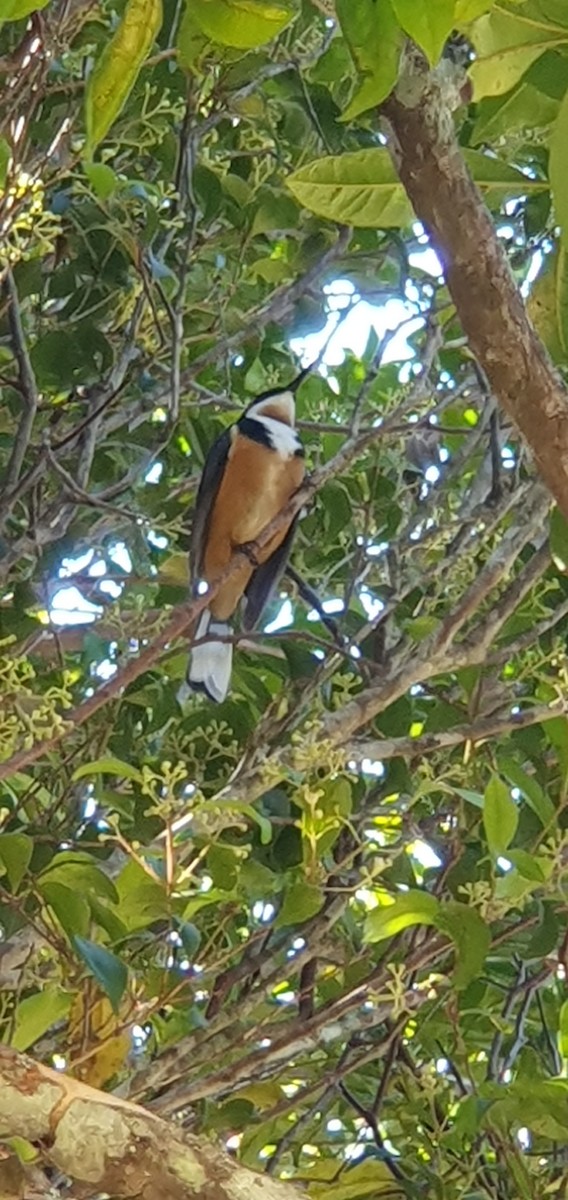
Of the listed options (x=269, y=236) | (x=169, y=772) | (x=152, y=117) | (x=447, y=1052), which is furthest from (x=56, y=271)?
(x=447, y=1052)

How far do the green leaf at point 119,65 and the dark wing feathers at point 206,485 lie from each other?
1611 mm

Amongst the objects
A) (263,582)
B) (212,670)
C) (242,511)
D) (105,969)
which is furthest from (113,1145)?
(242,511)

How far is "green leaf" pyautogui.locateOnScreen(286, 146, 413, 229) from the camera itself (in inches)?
39.5

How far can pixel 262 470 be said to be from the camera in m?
3.13

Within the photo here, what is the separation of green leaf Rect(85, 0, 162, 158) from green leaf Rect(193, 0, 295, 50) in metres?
0.04

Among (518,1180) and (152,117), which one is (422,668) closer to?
(518,1180)

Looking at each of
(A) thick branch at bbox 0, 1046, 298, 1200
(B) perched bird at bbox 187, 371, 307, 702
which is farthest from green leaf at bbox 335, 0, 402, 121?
(B) perched bird at bbox 187, 371, 307, 702

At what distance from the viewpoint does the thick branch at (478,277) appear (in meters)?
0.87

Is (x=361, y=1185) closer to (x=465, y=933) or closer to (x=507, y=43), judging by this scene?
(x=465, y=933)

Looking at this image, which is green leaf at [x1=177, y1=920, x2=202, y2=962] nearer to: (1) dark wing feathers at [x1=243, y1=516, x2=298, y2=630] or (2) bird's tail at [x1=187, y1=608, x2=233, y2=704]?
(2) bird's tail at [x1=187, y1=608, x2=233, y2=704]

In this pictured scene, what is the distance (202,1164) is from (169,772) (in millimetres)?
501

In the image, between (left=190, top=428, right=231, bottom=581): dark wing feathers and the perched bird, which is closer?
the perched bird

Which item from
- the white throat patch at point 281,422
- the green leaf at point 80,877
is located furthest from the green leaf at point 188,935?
the white throat patch at point 281,422

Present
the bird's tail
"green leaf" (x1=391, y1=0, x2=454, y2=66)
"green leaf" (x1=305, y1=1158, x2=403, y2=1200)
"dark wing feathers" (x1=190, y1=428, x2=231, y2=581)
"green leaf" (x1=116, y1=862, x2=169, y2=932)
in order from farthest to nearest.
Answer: "dark wing feathers" (x1=190, y1=428, x2=231, y2=581) < the bird's tail < "green leaf" (x1=305, y1=1158, x2=403, y2=1200) < "green leaf" (x1=116, y1=862, x2=169, y2=932) < "green leaf" (x1=391, y1=0, x2=454, y2=66)
